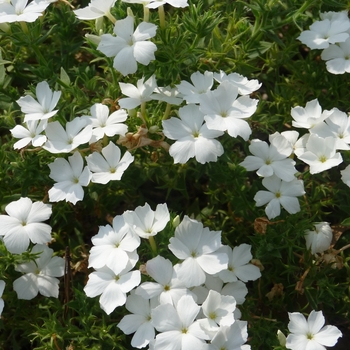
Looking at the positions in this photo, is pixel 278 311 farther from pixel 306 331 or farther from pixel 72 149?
pixel 72 149

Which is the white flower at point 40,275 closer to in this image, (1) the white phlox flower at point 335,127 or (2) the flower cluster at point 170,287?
(2) the flower cluster at point 170,287

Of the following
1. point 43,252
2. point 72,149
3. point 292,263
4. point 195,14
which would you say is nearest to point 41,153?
point 72,149

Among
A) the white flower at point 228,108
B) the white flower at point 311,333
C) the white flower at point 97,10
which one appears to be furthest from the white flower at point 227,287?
the white flower at point 97,10

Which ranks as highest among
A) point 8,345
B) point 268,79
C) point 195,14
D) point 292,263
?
point 195,14

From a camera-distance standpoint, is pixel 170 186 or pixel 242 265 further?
pixel 170 186

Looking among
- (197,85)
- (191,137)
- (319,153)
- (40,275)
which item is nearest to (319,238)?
(319,153)

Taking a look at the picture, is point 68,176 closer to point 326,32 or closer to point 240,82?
point 240,82
